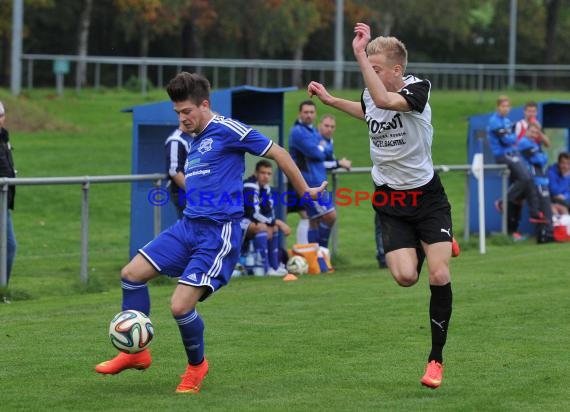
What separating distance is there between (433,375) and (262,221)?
744 centimetres

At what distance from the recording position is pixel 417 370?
8312 mm

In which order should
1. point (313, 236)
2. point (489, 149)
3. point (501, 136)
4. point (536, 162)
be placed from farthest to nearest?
point (489, 149), point (536, 162), point (501, 136), point (313, 236)

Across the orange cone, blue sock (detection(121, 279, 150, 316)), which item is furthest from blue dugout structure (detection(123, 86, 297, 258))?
blue sock (detection(121, 279, 150, 316))

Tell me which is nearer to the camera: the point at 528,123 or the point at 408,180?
the point at 408,180

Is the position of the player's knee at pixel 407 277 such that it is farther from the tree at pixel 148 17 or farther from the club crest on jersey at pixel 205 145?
the tree at pixel 148 17

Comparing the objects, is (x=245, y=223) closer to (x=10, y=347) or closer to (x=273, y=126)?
(x=273, y=126)

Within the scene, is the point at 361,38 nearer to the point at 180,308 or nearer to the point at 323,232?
the point at 180,308

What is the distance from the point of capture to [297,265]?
49.6 ft

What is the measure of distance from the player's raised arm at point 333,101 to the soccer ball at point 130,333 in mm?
1905

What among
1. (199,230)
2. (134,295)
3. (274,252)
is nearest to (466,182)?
(274,252)

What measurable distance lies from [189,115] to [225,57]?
57145mm

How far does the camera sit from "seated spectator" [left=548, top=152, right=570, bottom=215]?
65.1 ft

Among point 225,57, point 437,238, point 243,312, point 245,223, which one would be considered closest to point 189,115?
point 437,238

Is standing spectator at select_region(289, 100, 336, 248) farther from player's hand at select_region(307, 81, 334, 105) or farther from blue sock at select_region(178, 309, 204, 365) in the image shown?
blue sock at select_region(178, 309, 204, 365)
